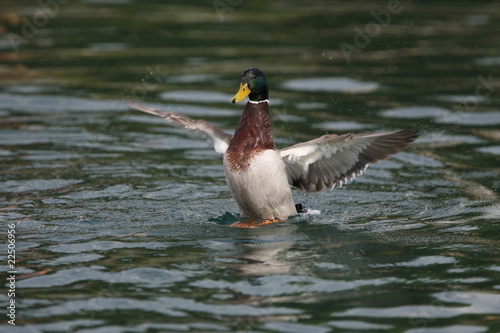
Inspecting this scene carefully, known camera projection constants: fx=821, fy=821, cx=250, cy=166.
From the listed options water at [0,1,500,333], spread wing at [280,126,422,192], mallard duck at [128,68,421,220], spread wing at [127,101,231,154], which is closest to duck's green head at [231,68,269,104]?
mallard duck at [128,68,421,220]

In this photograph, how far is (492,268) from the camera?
6.98m

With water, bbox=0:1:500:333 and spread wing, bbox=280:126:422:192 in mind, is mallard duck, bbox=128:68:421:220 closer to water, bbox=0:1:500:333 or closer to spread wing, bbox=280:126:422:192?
spread wing, bbox=280:126:422:192

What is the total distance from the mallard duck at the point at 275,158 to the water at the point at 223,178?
1.08ft

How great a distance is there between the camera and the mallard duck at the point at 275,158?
26.6ft

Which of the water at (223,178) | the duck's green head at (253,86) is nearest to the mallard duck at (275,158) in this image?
the duck's green head at (253,86)

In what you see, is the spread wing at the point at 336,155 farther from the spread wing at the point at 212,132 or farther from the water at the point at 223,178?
the spread wing at the point at 212,132

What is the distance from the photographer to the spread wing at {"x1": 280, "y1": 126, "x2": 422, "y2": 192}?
7.90 meters

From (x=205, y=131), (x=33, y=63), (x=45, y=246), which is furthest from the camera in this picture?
(x=33, y=63)

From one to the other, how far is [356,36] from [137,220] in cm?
928

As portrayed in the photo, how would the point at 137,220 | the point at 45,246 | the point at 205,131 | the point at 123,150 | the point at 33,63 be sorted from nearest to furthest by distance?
1. the point at 45,246
2. the point at 137,220
3. the point at 205,131
4. the point at 123,150
5. the point at 33,63

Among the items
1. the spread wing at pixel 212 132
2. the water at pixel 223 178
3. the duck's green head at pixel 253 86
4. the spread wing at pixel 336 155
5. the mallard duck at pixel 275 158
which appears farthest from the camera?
the spread wing at pixel 212 132

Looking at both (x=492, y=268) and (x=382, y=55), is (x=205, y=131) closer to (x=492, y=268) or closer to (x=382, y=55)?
(x=492, y=268)

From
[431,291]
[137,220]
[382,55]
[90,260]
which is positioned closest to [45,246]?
[90,260]

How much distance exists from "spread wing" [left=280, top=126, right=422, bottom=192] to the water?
418 mm
